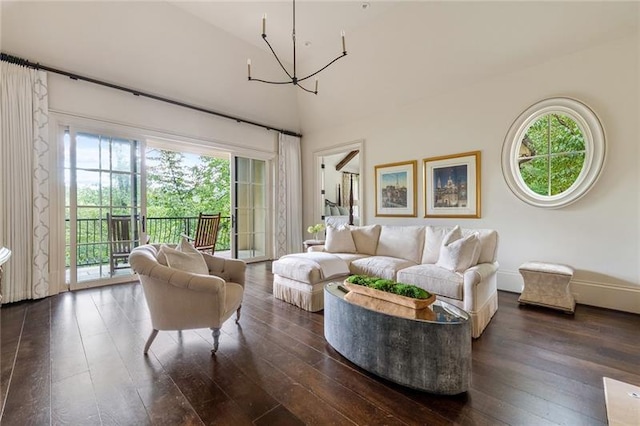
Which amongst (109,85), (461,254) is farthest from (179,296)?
(109,85)

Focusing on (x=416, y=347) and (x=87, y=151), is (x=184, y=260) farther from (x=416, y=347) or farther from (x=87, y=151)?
(x=87, y=151)

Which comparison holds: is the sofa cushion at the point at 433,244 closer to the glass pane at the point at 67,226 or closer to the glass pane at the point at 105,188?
the glass pane at the point at 105,188

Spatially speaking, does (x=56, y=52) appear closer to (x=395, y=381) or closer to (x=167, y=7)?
(x=167, y=7)

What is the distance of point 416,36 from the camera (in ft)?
12.1

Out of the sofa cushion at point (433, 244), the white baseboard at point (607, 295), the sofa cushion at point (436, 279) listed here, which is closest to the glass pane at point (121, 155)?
the sofa cushion at point (436, 279)

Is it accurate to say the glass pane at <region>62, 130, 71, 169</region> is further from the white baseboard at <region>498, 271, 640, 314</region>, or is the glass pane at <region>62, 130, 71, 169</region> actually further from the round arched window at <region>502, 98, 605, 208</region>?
the white baseboard at <region>498, 271, 640, 314</region>

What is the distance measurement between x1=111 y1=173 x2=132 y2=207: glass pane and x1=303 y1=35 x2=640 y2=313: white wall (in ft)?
14.7

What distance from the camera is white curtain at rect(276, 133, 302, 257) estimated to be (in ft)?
19.4

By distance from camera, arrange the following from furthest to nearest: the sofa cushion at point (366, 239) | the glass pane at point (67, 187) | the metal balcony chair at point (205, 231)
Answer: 1. the metal balcony chair at point (205, 231)
2. the sofa cushion at point (366, 239)
3. the glass pane at point (67, 187)

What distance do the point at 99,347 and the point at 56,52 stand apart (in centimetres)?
359

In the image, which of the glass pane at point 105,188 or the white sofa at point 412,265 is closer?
the white sofa at point 412,265

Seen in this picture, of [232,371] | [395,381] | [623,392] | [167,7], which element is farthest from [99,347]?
[167,7]

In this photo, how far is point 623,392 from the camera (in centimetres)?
129

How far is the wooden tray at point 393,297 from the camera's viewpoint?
1.71 meters
